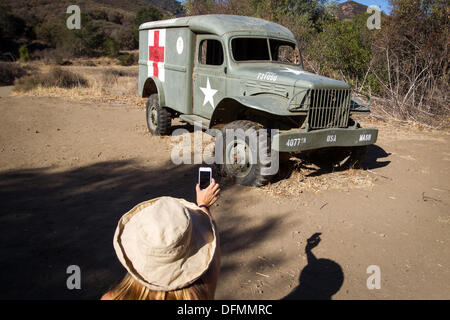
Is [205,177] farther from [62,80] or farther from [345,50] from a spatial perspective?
[62,80]

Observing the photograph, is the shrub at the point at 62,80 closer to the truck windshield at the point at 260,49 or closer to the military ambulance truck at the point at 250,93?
the military ambulance truck at the point at 250,93

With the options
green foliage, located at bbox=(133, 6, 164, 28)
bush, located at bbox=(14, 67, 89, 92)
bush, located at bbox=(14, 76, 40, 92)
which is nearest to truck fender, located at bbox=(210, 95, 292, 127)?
bush, located at bbox=(14, 67, 89, 92)

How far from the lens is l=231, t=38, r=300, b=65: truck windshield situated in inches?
201

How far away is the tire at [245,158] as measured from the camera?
4328 millimetres

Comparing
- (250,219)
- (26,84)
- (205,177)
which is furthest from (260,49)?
(26,84)

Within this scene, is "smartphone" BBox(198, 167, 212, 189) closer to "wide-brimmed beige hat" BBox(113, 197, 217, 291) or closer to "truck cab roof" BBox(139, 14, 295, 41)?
"wide-brimmed beige hat" BBox(113, 197, 217, 291)

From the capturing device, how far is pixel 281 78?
4.37 meters

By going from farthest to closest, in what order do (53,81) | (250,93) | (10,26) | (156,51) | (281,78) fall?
(10,26), (53,81), (156,51), (250,93), (281,78)

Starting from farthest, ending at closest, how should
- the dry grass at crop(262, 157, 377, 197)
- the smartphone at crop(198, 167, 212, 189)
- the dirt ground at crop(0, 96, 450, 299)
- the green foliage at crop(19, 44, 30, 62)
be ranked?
the green foliage at crop(19, 44, 30, 62)
the dry grass at crop(262, 157, 377, 197)
the dirt ground at crop(0, 96, 450, 299)
the smartphone at crop(198, 167, 212, 189)

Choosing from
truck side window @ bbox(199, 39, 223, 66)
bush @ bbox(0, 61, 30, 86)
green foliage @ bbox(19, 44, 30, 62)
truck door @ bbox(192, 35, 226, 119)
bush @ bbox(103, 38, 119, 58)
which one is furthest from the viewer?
bush @ bbox(103, 38, 119, 58)

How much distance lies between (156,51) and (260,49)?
7.99 feet

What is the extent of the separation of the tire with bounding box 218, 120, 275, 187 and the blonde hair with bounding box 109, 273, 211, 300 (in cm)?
308

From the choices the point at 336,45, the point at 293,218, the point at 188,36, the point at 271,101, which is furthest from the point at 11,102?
the point at 336,45

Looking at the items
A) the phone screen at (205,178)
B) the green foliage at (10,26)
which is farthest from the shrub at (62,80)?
the green foliage at (10,26)
